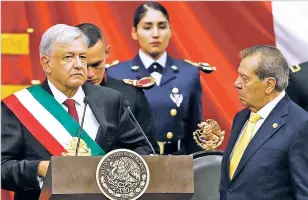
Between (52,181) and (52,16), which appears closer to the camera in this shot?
(52,181)

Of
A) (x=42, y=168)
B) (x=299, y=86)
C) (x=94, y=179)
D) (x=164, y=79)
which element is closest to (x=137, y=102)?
(x=164, y=79)

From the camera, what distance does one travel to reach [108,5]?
7.27 metres

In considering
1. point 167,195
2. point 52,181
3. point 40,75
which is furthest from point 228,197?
point 40,75

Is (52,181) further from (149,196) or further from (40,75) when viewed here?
(40,75)

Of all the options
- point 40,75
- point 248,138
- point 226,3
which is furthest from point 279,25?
point 248,138

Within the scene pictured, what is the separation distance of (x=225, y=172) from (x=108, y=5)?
2.50 m

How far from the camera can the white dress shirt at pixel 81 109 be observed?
16.4 ft

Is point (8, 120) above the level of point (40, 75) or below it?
above

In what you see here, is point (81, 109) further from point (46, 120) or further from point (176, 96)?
point (176, 96)

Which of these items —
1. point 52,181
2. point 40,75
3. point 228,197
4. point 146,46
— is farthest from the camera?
point 40,75

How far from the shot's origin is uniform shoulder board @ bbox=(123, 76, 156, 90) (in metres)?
5.93

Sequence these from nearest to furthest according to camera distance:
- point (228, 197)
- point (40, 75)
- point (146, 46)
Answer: point (228, 197), point (146, 46), point (40, 75)

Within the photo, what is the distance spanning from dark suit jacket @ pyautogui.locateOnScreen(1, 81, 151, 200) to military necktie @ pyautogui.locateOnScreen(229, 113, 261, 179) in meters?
0.40

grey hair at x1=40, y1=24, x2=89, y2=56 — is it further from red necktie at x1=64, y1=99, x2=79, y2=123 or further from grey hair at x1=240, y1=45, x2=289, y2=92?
grey hair at x1=240, y1=45, x2=289, y2=92
